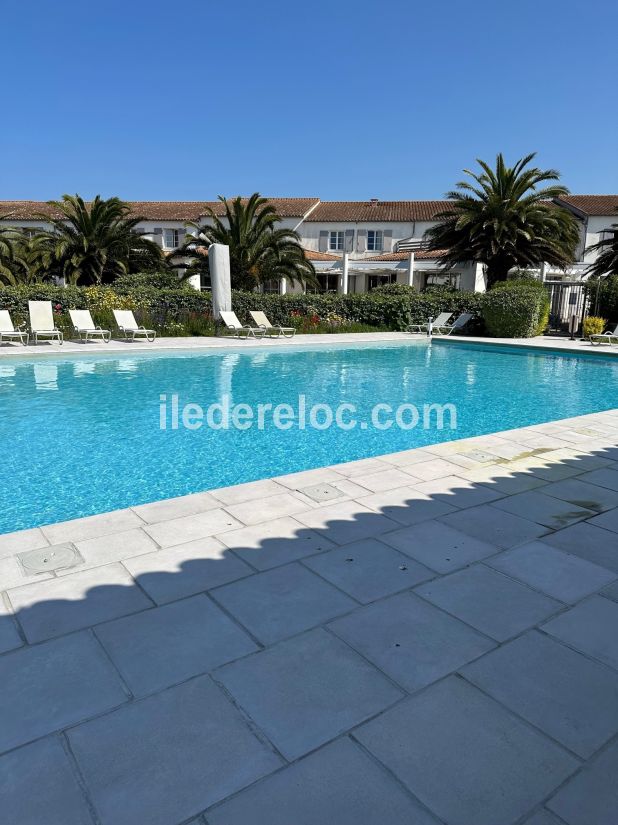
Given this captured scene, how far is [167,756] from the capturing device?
6.39 feet

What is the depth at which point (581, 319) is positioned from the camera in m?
22.2

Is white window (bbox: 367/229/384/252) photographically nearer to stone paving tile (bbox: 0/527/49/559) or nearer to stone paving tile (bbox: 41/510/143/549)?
stone paving tile (bbox: 41/510/143/549)

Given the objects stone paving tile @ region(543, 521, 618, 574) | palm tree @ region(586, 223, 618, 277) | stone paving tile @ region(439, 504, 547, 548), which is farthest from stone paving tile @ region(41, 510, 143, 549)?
palm tree @ region(586, 223, 618, 277)

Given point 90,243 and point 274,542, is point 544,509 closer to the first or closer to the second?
point 274,542

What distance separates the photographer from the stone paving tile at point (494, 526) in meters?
3.85

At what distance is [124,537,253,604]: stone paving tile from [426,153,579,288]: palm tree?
22.5 meters

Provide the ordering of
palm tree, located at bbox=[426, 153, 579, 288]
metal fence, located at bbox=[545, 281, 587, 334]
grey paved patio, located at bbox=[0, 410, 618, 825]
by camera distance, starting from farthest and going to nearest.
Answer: metal fence, located at bbox=[545, 281, 587, 334], palm tree, located at bbox=[426, 153, 579, 288], grey paved patio, located at bbox=[0, 410, 618, 825]

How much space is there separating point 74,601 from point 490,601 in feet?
7.44

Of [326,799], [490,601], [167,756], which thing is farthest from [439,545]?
[167,756]

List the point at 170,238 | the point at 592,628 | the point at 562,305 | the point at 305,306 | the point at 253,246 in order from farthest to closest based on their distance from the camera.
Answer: the point at 170,238 → the point at 562,305 → the point at 253,246 → the point at 305,306 → the point at 592,628

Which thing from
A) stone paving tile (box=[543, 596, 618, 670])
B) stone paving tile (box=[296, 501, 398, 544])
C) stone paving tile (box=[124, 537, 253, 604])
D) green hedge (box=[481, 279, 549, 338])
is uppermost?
green hedge (box=[481, 279, 549, 338])

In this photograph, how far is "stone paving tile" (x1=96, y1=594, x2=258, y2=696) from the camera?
240 centimetres

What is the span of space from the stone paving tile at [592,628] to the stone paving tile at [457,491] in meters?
1.48

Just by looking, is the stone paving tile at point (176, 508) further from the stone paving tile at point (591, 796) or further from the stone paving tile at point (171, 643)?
the stone paving tile at point (591, 796)
